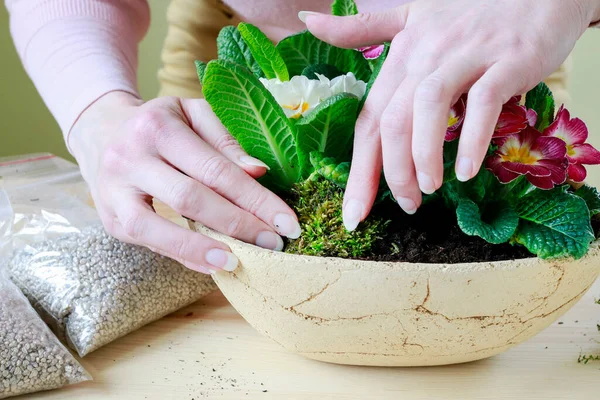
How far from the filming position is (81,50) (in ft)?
3.03

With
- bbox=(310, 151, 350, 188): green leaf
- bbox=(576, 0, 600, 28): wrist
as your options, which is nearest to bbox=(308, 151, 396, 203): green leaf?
bbox=(310, 151, 350, 188): green leaf

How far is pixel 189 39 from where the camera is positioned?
1231 mm

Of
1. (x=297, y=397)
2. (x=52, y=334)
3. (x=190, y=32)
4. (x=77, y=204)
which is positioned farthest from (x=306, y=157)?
(x=190, y=32)

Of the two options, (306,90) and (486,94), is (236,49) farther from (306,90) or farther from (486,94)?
(486,94)

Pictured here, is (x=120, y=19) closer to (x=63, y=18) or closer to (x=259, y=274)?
(x=63, y=18)

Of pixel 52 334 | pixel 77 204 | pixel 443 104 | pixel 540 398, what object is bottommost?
pixel 77 204

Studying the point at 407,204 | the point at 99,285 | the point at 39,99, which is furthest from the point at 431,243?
the point at 39,99

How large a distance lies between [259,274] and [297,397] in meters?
0.13

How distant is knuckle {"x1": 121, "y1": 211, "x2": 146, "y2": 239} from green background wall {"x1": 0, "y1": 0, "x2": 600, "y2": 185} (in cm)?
139

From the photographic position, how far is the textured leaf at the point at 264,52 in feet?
2.14

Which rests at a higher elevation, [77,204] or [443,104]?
[443,104]

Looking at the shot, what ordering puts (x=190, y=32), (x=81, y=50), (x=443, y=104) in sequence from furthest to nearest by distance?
(x=190, y=32)
(x=81, y=50)
(x=443, y=104)

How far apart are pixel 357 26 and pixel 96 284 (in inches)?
15.9

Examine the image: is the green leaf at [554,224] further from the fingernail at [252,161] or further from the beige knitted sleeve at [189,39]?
the beige knitted sleeve at [189,39]
